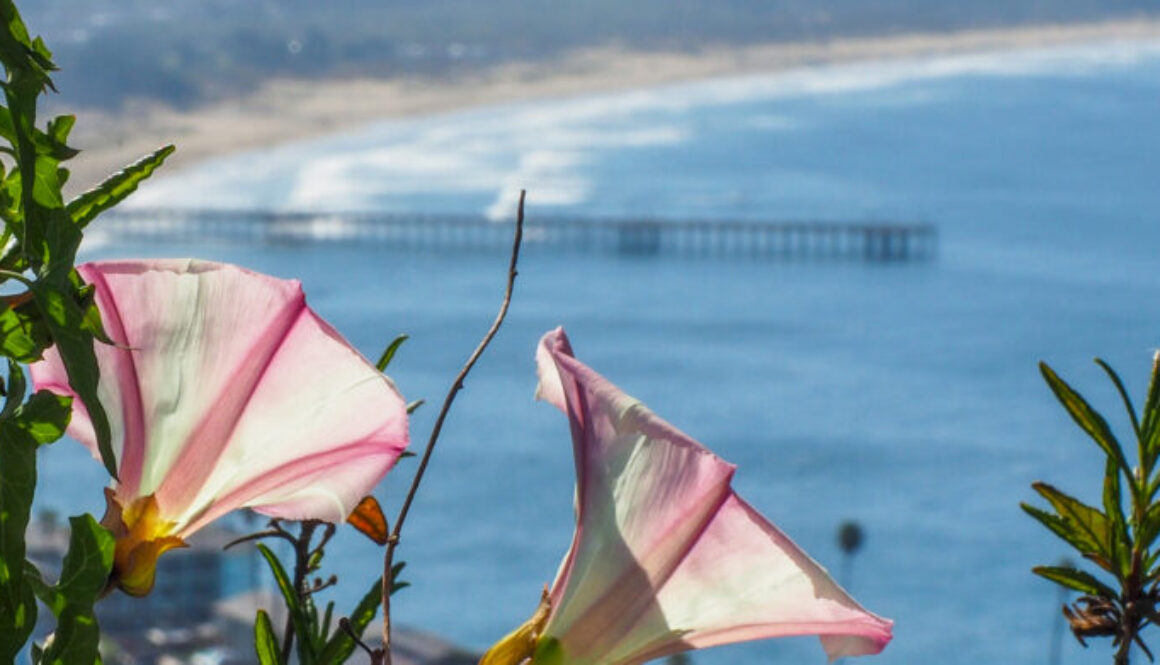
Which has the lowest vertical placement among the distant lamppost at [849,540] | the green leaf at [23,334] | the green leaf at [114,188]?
the distant lamppost at [849,540]

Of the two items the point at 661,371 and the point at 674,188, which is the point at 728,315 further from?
the point at 674,188

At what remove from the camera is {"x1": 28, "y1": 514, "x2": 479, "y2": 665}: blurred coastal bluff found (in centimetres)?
1449

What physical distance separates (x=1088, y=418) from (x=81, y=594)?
0.72 feet

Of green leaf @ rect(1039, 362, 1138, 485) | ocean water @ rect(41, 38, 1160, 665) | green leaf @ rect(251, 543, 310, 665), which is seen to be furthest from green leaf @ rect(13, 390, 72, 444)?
ocean water @ rect(41, 38, 1160, 665)

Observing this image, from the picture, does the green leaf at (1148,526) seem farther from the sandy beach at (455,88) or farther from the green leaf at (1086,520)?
the sandy beach at (455,88)

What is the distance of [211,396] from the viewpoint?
375 millimetres

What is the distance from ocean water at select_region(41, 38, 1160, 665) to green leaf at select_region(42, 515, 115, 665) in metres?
4.48

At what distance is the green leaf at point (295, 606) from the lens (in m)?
0.39

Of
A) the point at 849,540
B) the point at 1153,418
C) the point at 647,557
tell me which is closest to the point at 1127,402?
the point at 1153,418

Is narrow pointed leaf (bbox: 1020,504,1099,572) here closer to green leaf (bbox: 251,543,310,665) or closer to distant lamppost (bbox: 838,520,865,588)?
green leaf (bbox: 251,543,310,665)

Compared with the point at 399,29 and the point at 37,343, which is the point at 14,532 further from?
the point at 399,29

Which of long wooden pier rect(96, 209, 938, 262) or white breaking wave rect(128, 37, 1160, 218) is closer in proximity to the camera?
long wooden pier rect(96, 209, 938, 262)

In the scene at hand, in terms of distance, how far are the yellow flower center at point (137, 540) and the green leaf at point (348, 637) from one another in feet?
0.23

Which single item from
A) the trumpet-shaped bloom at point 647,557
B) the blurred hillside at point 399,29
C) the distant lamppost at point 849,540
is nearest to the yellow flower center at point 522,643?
the trumpet-shaped bloom at point 647,557
